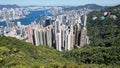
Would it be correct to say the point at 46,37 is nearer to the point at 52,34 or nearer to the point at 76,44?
the point at 52,34

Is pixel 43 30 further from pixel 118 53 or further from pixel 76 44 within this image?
pixel 118 53

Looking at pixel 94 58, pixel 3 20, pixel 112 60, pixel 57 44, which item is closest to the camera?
pixel 112 60

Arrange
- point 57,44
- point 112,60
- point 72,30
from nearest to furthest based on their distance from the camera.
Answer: point 112,60
point 57,44
point 72,30

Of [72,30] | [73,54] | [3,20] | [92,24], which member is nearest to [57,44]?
[72,30]

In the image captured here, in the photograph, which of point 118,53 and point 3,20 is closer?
point 118,53

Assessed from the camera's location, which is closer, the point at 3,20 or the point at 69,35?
the point at 69,35

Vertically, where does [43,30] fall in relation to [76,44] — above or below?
above

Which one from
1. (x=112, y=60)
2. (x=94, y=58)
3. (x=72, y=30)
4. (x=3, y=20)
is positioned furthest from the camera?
(x=3, y=20)

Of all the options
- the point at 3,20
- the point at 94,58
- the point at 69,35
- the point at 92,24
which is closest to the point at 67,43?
the point at 69,35

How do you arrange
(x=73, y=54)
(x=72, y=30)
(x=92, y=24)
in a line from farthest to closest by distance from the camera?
(x=92, y=24) → (x=72, y=30) → (x=73, y=54)
